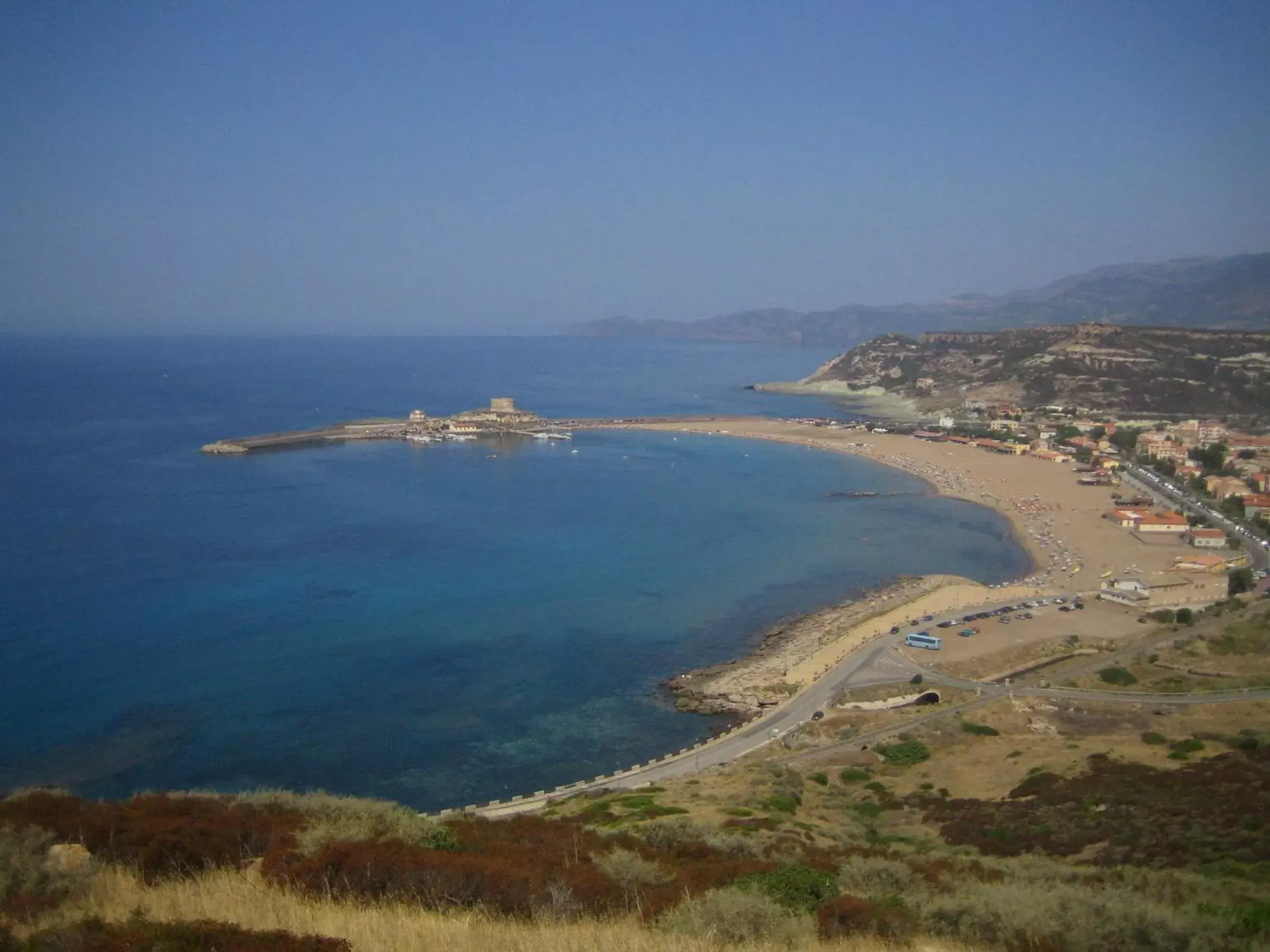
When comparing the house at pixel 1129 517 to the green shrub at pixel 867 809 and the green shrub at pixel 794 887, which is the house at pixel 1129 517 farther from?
the green shrub at pixel 794 887

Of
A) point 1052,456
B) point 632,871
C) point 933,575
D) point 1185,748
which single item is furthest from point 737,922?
point 1052,456

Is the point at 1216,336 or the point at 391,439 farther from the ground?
the point at 1216,336

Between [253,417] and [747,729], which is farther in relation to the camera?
[253,417]

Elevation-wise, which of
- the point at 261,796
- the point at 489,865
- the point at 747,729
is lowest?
the point at 747,729

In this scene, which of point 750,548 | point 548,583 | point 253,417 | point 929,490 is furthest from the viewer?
point 253,417

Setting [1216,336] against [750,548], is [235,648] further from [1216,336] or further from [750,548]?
[1216,336]

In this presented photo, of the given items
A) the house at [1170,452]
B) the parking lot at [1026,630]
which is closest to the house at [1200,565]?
the parking lot at [1026,630]

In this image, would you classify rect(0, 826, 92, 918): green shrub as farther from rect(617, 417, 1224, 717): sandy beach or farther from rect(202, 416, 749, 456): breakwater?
rect(202, 416, 749, 456): breakwater

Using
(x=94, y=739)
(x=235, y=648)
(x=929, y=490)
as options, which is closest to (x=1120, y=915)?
(x=94, y=739)
